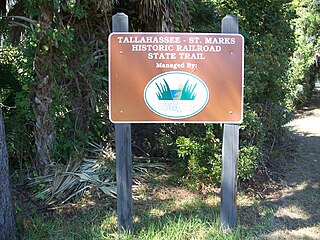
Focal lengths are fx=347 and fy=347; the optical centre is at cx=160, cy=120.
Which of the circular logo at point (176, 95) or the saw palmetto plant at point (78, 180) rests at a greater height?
the circular logo at point (176, 95)

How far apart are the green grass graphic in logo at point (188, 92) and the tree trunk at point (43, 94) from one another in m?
1.91

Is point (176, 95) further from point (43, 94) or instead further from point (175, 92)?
point (43, 94)

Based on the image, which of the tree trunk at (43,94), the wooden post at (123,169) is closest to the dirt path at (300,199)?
the wooden post at (123,169)

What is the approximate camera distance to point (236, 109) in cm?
346

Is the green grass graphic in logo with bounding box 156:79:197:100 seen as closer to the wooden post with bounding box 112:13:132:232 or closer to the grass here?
the wooden post with bounding box 112:13:132:232

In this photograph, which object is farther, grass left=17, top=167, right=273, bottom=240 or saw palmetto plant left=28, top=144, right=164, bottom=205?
saw palmetto plant left=28, top=144, right=164, bottom=205

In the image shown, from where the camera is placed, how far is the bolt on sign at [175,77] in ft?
11.0

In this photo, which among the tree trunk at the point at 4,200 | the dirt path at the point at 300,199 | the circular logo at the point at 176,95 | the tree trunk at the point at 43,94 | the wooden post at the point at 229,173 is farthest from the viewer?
the tree trunk at the point at 43,94

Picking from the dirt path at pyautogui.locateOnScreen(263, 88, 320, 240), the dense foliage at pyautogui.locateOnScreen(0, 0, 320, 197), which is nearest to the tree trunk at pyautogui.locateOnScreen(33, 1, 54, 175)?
the dense foliage at pyautogui.locateOnScreen(0, 0, 320, 197)

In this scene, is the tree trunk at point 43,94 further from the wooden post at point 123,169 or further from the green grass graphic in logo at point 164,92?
the green grass graphic in logo at point 164,92

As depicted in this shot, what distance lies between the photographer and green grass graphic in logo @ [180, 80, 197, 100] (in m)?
3.41

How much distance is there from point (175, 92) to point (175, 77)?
0.48 feet

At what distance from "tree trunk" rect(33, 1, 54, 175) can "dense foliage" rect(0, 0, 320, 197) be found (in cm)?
1

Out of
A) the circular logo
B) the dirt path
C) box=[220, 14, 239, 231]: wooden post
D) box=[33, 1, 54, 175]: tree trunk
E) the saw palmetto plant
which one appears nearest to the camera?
the circular logo
